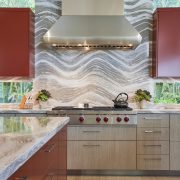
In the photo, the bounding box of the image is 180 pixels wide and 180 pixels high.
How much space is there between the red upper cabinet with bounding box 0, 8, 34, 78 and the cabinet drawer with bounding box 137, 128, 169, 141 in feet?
5.74

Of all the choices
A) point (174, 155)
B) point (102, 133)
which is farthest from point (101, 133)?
point (174, 155)

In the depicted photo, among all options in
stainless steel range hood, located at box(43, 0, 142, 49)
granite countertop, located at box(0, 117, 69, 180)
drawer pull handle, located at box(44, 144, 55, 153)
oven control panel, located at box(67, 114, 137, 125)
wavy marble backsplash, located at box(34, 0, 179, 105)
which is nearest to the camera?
granite countertop, located at box(0, 117, 69, 180)

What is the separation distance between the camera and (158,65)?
4.32 m

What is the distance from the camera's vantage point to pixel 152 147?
4094 millimetres

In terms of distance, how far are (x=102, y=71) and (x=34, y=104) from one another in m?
1.14

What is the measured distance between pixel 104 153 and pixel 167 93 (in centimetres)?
142

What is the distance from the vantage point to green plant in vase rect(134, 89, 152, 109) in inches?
178

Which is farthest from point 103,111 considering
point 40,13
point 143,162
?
point 40,13

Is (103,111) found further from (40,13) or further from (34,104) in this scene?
(40,13)

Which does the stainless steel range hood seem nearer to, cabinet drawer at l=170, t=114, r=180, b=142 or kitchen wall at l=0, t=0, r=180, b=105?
kitchen wall at l=0, t=0, r=180, b=105

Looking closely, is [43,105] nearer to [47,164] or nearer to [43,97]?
[43,97]

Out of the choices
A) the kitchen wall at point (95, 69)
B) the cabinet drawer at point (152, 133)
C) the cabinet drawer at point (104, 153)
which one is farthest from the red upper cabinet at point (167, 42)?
the cabinet drawer at point (104, 153)

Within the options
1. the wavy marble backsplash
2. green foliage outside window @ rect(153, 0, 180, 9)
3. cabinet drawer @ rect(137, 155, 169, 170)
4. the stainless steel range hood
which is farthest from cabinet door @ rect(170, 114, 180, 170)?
green foliage outside window @ rect(153, 0, 180, 9)

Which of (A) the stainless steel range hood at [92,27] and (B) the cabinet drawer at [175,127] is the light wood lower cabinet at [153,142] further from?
(A) the stainless steel range hood at [92,27]
